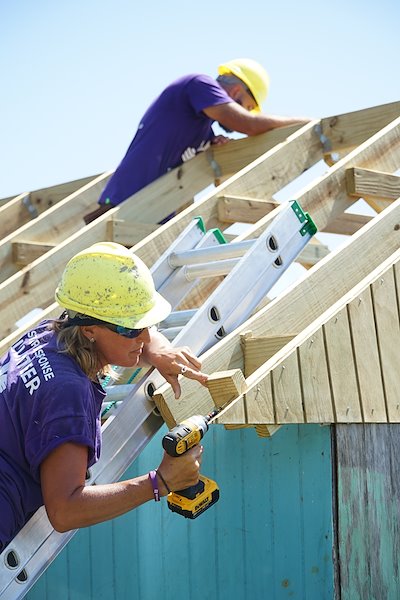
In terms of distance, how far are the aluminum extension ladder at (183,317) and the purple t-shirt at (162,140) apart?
1.67 metres

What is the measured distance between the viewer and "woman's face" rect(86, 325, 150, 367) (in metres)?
2.71

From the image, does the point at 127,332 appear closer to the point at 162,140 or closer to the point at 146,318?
the point at 146,318

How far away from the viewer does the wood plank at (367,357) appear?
363 centimetres

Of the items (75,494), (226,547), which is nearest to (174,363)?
(75,494)

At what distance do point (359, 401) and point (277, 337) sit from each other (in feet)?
1.51

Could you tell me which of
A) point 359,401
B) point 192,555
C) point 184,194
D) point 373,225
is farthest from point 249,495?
point 184,194

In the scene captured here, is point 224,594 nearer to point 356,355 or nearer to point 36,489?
point 356,355

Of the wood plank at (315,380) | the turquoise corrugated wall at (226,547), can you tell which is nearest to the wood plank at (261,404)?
the wood plank at (315,380)

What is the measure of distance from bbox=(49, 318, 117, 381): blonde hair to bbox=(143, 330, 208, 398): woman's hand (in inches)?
16.4

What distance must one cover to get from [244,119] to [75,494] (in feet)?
11.8

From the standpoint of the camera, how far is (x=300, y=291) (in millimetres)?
3643

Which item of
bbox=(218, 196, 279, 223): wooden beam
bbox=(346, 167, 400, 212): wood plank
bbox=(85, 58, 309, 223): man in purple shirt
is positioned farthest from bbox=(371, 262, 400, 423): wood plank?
bbox=(85, 58, 309, 223): man in purple shirt

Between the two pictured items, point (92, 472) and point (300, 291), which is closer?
point (92, 472)

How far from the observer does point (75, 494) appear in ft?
8.09
